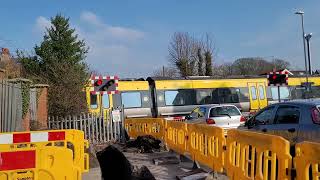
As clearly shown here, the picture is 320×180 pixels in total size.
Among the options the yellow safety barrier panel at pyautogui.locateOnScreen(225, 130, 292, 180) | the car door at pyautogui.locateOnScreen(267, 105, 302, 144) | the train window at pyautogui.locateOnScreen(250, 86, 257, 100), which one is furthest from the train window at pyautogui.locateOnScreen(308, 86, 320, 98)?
the yellow safety barrier panel at pyautogui.locateOnScreen(225, 130, 292, 180)

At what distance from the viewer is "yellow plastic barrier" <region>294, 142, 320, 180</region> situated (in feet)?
16.2

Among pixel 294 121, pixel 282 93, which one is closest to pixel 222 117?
pixel 294 121

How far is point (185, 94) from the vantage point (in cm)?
3016

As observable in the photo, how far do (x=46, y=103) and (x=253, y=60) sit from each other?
60.6 m

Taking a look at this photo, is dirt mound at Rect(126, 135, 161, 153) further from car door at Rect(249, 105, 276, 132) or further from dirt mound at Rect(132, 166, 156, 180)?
car door at Rect(249, 105, 276, 132)

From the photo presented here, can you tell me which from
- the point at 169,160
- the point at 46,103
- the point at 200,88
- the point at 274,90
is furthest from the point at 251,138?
the point at 274,90

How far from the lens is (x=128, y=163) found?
504 inches

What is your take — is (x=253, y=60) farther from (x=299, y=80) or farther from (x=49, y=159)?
(x=49, y=159)

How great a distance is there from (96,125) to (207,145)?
10459mm

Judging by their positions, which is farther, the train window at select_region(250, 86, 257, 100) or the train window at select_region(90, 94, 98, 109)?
the train window at select_region(250, 86, 257, 100)

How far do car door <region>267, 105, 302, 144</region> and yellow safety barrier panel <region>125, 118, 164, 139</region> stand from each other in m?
5.63

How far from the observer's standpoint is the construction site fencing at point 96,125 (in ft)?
63.2

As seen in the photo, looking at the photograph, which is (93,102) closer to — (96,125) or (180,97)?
→ (180,97)

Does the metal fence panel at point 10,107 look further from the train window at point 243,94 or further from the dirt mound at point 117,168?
the train window at point 243,94
